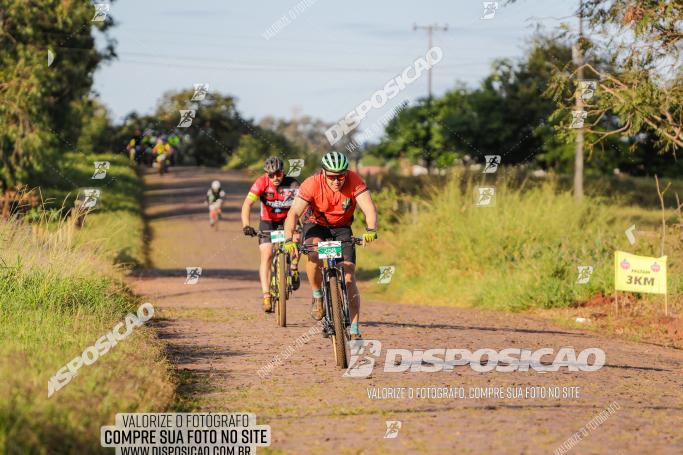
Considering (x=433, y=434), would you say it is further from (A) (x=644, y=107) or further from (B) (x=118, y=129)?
(B) (x=118, y=129)

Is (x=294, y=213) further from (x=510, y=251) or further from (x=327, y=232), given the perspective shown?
(x=510, y=251)

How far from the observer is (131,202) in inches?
1831

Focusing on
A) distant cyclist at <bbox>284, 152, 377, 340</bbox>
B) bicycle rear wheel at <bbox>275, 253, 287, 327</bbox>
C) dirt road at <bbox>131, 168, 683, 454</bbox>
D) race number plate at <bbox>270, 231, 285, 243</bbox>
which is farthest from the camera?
race number plate at <bbox>270, 231, 285, 243</bbox>

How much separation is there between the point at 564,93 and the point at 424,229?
22.8 feet

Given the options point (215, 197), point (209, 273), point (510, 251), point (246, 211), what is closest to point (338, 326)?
point (246, 211)

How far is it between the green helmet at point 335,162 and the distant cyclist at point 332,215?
17cm

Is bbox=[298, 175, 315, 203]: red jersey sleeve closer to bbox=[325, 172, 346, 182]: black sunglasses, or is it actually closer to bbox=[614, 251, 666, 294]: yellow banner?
bbox=[325, 172, 346, 182]: black sunglasses

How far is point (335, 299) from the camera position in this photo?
1005 centimetres

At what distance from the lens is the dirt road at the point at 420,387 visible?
736cm

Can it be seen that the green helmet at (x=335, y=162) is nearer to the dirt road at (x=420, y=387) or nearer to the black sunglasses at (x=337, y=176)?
the black sunglasses at (x=337, y=176)

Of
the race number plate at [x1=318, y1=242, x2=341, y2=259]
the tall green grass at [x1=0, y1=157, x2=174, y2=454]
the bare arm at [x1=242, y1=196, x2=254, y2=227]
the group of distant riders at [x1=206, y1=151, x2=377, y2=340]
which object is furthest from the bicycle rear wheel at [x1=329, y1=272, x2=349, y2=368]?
the bare arm at [x1=242, y1=196, x2=254, y2=227]

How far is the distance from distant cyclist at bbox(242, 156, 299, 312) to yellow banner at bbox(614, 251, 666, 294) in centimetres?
569

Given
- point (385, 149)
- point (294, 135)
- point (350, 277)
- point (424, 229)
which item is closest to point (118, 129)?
point (385, 149)

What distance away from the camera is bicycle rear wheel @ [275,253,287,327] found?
1327 centimetres
